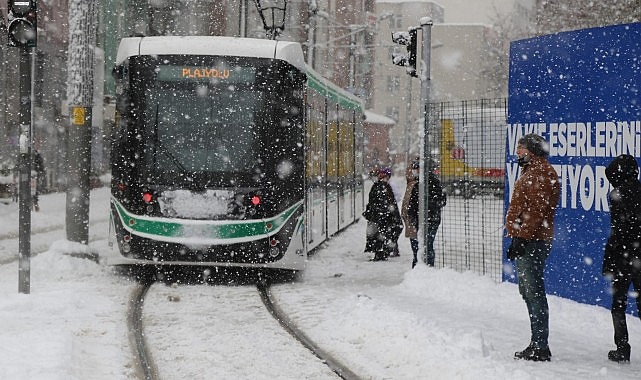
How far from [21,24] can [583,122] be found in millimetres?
6158

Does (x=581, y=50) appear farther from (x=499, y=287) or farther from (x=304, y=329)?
(x=304, y=329)

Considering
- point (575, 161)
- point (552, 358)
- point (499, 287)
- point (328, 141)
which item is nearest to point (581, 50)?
point (575, 161)

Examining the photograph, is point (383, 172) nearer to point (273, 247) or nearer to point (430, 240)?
point (430, 240)

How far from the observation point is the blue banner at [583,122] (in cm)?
1041

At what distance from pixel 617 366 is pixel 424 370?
1.62 metres

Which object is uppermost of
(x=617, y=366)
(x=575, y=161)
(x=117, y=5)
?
(x=117, y=5)

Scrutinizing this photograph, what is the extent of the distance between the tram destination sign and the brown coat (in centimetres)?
564

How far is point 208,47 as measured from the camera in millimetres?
13188

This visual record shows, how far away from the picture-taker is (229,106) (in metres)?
13.0

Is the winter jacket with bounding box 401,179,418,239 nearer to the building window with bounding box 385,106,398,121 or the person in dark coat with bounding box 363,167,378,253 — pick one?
the person in dark coat with bounding box 363,167,378,253

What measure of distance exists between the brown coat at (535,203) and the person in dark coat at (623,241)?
1.68 feet

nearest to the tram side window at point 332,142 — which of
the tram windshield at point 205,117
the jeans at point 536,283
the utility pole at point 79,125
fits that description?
the utility pole at point 79,125

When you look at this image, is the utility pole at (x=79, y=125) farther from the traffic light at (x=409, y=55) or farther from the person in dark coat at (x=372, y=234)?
the person in dark coat at (x=372, y=234)

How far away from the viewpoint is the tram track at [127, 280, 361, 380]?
7.80 metres
